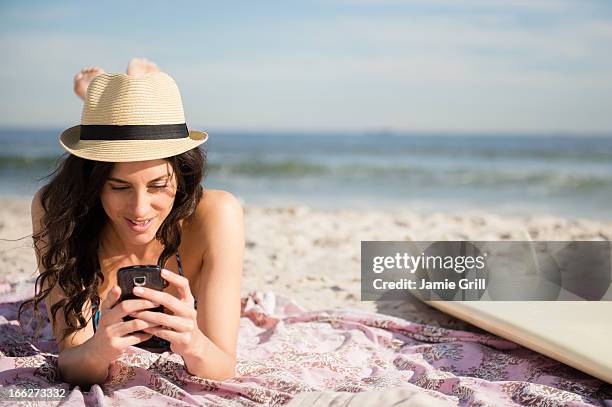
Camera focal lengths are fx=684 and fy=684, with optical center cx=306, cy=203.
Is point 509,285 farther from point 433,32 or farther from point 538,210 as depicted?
point 433,32

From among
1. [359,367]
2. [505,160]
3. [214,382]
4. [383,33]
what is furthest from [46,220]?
[383,33]

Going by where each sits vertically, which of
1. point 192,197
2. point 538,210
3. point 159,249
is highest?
point 192,197

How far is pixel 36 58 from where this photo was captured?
3412cm

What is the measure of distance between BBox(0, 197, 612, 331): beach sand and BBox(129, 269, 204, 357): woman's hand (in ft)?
4.52

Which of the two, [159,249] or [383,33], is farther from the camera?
[383,33]

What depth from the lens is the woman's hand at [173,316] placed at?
7.80 ft

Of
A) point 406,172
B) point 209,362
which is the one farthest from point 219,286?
point 406,172

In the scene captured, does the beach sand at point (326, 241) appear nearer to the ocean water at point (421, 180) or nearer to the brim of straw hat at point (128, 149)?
the brim of straw hat at point (128, 149)

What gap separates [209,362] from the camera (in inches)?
112

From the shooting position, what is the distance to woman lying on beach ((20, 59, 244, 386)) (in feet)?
8.26

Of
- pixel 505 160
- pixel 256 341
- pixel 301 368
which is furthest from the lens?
pixel 505 160

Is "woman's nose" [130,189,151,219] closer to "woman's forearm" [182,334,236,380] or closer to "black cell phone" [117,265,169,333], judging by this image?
"black cell phone" [117,265,169,333]

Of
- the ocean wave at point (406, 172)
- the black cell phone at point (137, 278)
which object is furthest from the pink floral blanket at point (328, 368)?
the ocean wave at point (406, 172)

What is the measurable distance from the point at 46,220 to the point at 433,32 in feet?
118
